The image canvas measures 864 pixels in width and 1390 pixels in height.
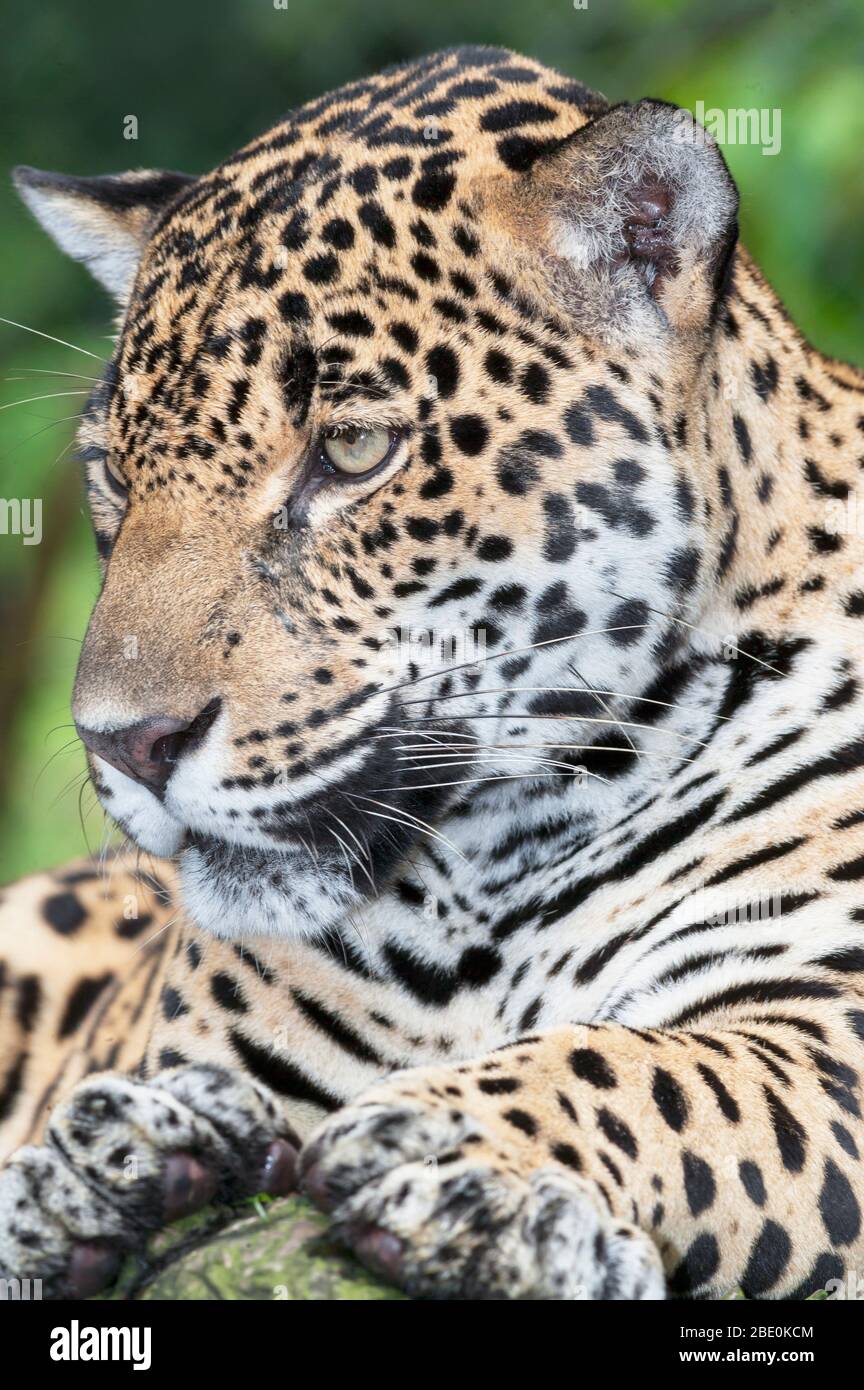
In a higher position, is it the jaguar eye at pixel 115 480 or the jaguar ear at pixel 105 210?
the jaguar ear at pixel 105 210

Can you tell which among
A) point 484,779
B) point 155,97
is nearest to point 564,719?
point 484,779

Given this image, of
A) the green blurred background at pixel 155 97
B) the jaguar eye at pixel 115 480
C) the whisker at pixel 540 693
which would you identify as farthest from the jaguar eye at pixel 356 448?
the green blurred background at pixel 155 97

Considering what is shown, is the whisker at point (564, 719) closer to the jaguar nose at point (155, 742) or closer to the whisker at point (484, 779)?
the whisker at point (484, 779)

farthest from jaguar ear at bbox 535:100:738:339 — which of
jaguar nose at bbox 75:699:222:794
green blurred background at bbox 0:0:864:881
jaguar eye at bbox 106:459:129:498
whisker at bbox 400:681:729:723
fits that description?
green blurred background at bbox 0:0:864:881

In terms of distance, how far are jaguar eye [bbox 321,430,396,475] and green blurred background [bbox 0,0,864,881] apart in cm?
500

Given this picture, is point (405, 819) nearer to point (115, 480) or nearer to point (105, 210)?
point (115, 480)

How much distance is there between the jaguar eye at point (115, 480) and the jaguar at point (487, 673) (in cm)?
4

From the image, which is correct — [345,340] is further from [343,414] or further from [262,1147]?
[262,1147]

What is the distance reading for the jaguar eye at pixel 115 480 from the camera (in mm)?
4609

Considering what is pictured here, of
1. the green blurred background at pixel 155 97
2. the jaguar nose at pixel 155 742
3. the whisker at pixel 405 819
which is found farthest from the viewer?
the green blurred background at pixel 155 97

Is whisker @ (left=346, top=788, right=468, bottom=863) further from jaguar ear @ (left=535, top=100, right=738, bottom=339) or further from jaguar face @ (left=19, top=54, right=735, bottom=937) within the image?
jaguar ear @ (left=535, top=100, right=738, bottom=339)

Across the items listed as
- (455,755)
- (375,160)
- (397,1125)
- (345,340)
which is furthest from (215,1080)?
(375,160)

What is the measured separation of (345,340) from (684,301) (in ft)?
2.86

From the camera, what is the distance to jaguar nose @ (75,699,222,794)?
3.91 metres
